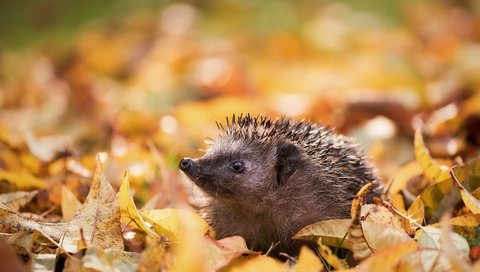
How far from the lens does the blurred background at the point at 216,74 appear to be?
4773 mm

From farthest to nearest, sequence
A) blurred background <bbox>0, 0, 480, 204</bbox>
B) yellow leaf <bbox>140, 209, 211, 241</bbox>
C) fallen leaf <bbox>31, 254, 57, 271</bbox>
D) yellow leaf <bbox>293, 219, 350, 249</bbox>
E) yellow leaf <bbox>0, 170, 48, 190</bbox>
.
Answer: blurred background <bbox>0, 0, 480, 204</bbox>, yellow leaf <bbox>0, 170, 48, 190</bbox>, yellow leaf <bbox>140, 209, 211, 241</bbox>, yellow leaf <bbox>293, 219, 350, 249</bbox>, fallen leaf <bbox>31, 254, 57, 271</bbox>

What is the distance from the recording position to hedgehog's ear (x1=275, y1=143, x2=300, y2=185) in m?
3.32

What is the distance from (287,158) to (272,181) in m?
0.12

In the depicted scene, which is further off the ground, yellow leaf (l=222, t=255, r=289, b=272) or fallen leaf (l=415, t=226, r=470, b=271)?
fallen leaf (l=415, t=226, r=470, b=271)

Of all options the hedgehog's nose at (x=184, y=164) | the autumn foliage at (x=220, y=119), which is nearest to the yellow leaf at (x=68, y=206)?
the autumn foliage at (x=220, y=119)

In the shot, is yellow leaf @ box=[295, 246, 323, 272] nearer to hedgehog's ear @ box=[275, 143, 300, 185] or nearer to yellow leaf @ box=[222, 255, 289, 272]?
yellow leaf @ box=[222, 255, 289, 272]

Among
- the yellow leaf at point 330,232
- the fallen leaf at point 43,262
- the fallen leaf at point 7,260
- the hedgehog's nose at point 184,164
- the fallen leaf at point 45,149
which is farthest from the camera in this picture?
the fallen leaf at point 45,149

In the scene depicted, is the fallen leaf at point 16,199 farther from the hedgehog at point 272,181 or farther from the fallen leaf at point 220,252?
the fallen leaf at point 220,252

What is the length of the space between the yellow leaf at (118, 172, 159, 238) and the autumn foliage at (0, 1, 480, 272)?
0.04 feet

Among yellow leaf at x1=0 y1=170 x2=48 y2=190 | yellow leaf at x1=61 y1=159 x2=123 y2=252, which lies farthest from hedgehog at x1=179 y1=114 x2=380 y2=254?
yellow leaf at x1=0 y1=170 x2=48 y2=190

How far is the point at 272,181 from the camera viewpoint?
10.9ft

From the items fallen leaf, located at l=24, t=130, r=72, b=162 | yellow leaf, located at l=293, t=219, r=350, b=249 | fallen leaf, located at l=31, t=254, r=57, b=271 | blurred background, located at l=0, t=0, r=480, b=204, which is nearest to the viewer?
fallen leaf, located at l=31, t=254, r=57, b=271

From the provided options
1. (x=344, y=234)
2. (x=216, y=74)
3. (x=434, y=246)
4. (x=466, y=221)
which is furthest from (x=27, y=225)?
(x=216, y=74)

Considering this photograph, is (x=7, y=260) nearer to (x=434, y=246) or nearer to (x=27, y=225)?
(x=27, y=225)
